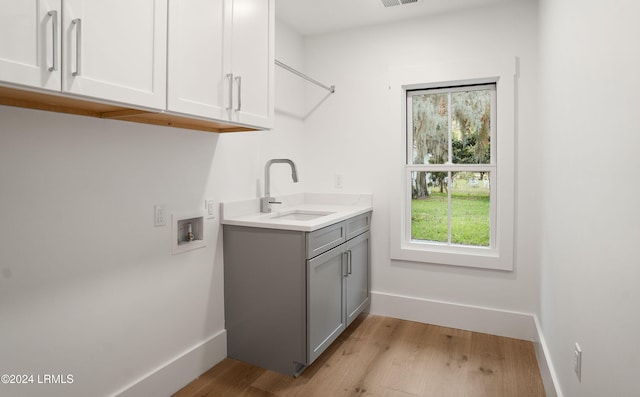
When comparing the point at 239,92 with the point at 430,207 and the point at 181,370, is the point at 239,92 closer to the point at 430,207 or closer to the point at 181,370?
the point at 181,370

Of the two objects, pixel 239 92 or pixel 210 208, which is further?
pixel 210 208

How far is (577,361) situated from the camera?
141cm

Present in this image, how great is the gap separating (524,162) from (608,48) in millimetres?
1665

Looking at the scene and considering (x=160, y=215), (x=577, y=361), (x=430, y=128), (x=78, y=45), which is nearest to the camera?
(x=78, y=45)

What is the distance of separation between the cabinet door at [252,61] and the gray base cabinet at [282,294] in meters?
0.68

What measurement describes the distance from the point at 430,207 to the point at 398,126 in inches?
28.0

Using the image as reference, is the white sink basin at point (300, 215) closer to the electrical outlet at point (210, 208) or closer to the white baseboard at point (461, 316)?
the electrical outlet at point (210, 208)

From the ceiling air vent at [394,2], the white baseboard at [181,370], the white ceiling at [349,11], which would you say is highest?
the white ceiling at [349,11]

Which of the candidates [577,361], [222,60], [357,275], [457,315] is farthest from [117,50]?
[457,315]

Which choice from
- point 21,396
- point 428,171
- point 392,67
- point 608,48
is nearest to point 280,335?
point 21,396

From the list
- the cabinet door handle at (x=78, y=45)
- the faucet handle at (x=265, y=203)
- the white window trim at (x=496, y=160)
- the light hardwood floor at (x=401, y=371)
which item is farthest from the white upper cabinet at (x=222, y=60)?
the light hardwood floor at (x=401, y=371)

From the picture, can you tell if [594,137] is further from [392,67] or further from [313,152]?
[313,152]

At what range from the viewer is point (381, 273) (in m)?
3.14

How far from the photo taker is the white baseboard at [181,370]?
185 cm
